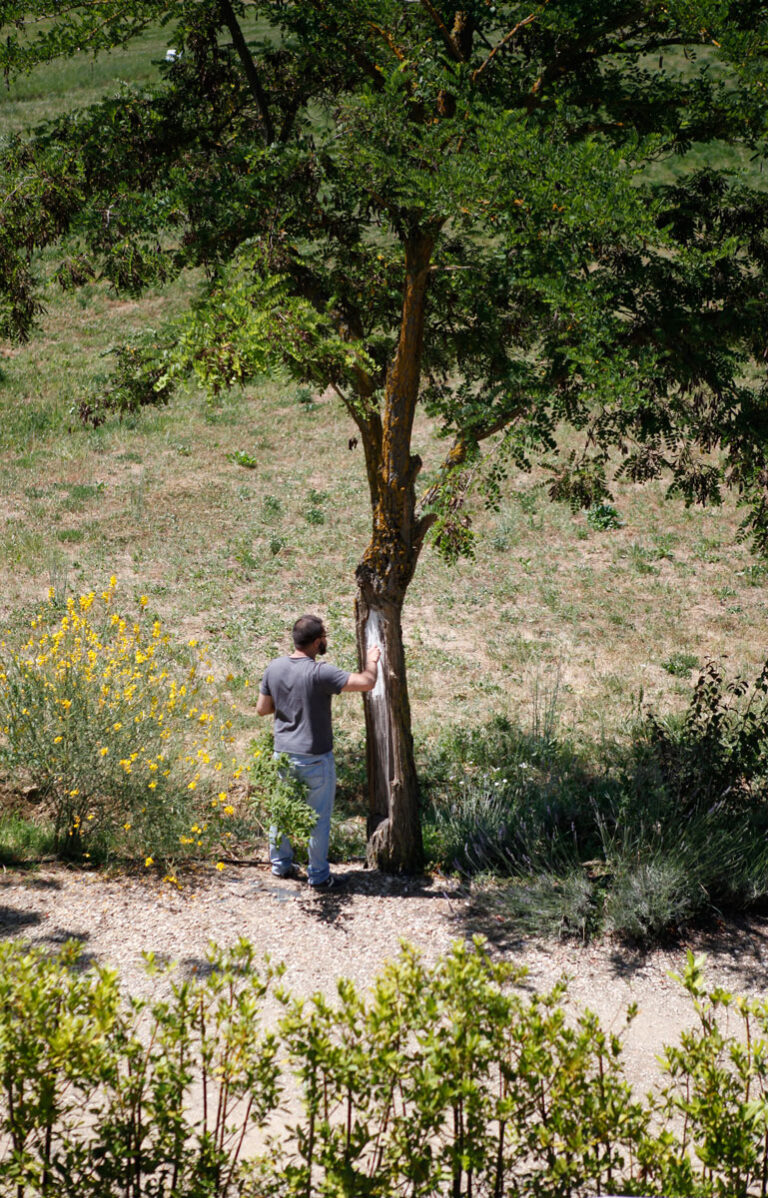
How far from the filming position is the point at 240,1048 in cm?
280

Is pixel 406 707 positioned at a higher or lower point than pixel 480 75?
lower

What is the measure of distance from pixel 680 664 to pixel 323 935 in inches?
239

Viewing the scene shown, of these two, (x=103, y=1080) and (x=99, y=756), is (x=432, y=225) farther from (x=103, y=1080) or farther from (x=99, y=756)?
(x=103, y=1080)

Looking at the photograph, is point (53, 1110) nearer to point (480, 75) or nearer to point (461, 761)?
point (461, 761)

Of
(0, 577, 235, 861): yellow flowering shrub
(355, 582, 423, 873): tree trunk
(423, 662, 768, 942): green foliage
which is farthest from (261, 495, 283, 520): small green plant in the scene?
(355, 582, 423, 873): tree trunk

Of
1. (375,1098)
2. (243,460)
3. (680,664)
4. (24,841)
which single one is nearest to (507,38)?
(24,841)

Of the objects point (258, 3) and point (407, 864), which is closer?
point (407, 864)

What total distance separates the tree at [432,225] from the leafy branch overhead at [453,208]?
0.02m

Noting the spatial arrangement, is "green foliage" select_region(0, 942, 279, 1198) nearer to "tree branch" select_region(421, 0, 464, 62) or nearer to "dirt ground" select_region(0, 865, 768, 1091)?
"dirt ground" select_region(0, 865, 768, 1091)

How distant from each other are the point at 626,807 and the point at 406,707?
5.18 ft

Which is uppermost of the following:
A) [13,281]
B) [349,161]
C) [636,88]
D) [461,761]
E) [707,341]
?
[636,88]

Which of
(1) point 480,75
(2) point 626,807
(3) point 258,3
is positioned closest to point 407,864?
(2) point 626,807

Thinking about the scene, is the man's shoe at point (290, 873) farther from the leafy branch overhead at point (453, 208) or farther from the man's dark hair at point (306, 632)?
the leafy branch overhead at point (453, 208)

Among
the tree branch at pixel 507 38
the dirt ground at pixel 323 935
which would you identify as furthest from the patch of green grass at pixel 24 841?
the tree branch at pixel 507 38
